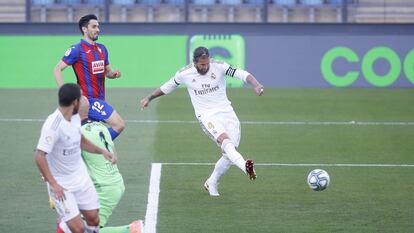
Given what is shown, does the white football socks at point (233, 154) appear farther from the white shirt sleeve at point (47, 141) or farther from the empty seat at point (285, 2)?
the empty seat at point (285, 2)

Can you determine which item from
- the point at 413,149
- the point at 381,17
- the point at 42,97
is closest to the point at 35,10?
the point at 42,97

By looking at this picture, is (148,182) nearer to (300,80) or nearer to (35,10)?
(300,80)

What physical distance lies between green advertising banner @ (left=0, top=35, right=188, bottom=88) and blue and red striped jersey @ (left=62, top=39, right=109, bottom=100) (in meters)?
13.0

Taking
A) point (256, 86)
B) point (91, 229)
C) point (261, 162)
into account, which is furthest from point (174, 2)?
point (91, 229)

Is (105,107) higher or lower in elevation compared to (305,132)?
higher

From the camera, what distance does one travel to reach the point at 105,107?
14070mm

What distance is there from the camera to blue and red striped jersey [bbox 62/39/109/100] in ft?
46.0

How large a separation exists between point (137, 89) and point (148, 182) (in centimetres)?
1303

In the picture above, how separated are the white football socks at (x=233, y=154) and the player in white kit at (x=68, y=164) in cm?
384

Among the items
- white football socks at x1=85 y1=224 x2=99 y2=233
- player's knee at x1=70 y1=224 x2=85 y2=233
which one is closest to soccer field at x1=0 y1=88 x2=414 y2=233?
white football socks at x1=85 y1=224 x2=99 y2=233

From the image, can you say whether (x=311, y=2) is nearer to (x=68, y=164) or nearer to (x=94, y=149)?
(x=94, y=149)

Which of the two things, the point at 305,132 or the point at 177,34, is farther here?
the point at 177,34

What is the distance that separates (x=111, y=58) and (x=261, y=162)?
37.7 feet

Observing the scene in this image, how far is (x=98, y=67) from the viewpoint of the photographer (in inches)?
555
